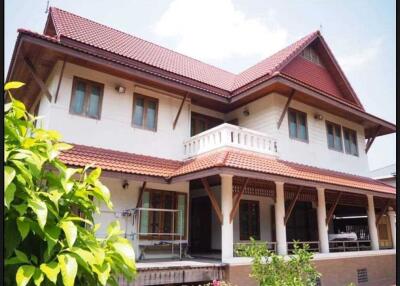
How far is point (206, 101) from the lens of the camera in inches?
484

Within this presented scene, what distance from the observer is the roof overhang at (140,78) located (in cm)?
870

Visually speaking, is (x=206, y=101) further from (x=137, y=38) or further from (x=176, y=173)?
(x=137, y=38)

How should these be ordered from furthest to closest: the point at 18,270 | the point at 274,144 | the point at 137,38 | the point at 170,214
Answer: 1. the point at 137,38
2. the point at 274,144
3. the point at 170,214
4. the point at 18,270

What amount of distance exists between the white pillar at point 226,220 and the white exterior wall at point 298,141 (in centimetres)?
344

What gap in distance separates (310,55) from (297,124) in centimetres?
395

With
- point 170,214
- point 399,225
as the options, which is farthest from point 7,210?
point 170,214

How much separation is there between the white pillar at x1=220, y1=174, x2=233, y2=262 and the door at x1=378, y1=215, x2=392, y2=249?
1027 centimetres

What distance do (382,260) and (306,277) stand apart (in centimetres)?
1057

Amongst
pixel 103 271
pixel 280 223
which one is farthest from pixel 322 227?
pixel 103 271

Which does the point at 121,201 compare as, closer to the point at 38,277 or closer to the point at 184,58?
the point at 38,277

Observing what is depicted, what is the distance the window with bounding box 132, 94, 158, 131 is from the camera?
10.5 m

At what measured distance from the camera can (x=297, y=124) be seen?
1278 centimetres

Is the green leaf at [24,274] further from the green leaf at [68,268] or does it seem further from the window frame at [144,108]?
the window frame at [144,108]

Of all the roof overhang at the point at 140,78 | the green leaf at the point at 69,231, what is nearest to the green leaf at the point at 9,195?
the green leaf at the point at 69,231
